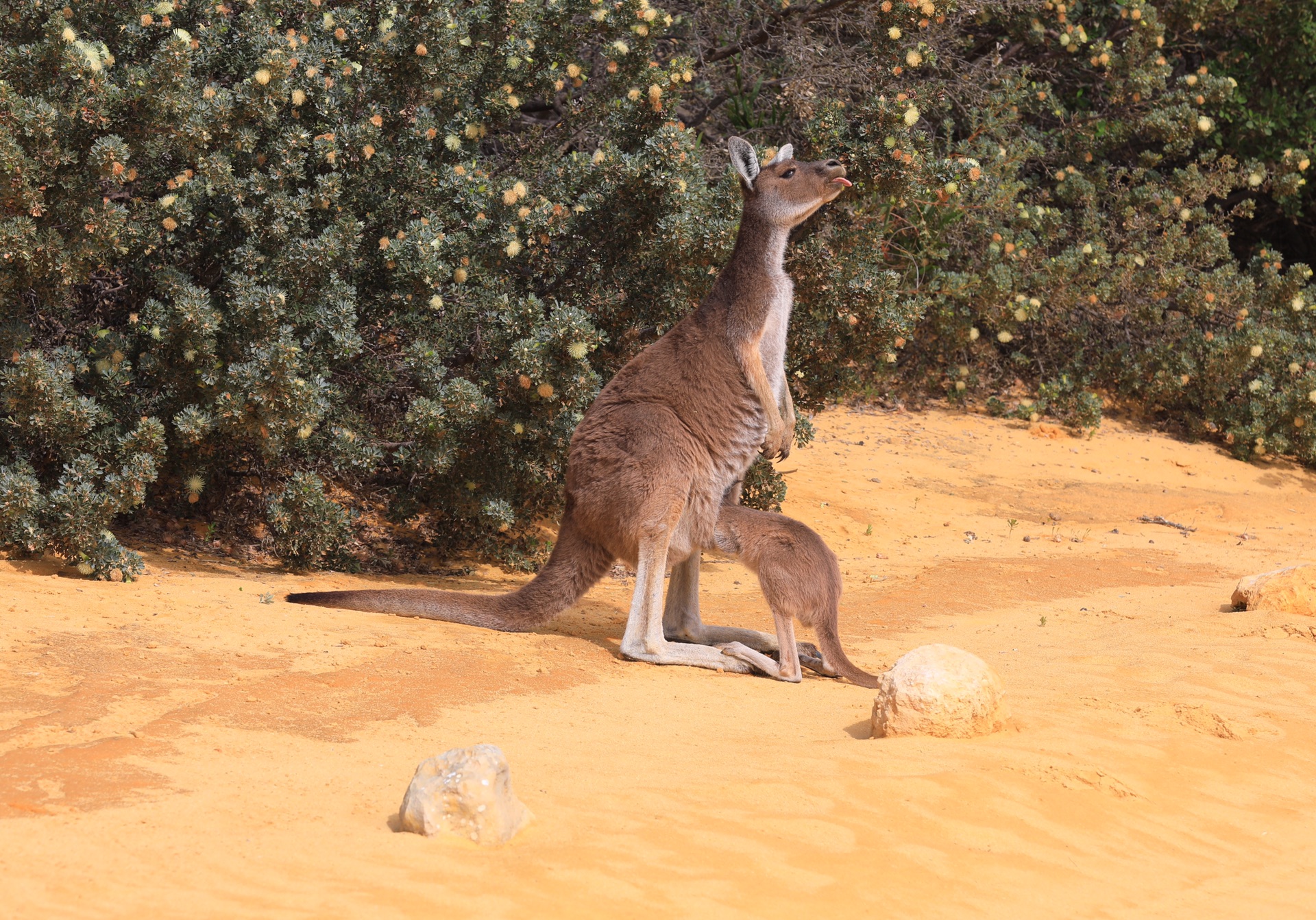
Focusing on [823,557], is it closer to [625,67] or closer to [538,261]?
[538,261]

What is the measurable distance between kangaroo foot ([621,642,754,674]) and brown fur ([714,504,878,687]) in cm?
5

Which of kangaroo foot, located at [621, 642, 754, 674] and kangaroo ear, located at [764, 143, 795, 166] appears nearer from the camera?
kangaroo foot, located at [621, 642, 754, 674]

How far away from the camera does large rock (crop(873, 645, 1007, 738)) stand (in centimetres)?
430

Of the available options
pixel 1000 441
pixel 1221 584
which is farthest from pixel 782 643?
pixel 1000 441

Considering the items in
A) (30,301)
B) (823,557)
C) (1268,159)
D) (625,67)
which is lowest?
(823,557)

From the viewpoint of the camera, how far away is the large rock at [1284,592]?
21.2 feet

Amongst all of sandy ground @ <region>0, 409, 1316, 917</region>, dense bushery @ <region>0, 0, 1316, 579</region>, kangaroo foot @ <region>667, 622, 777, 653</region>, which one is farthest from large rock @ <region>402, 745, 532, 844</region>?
dense bushery @ <region>0, 0, 1316, 579</region>

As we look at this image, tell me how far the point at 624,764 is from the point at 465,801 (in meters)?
0.92

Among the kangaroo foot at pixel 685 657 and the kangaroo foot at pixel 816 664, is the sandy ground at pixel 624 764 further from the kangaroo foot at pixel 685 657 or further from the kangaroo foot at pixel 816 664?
the kangaroo foot at pixel 816 664

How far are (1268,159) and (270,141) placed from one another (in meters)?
10.7

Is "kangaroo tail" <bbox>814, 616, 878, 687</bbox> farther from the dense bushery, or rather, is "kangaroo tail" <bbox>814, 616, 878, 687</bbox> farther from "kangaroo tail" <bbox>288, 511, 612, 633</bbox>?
the dense bushery

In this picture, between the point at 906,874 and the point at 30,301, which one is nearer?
the point at 906,874

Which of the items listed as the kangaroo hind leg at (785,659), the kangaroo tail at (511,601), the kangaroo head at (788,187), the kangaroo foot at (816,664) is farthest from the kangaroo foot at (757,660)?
the kangaroo head at (788,187)

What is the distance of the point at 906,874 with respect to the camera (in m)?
3.22
